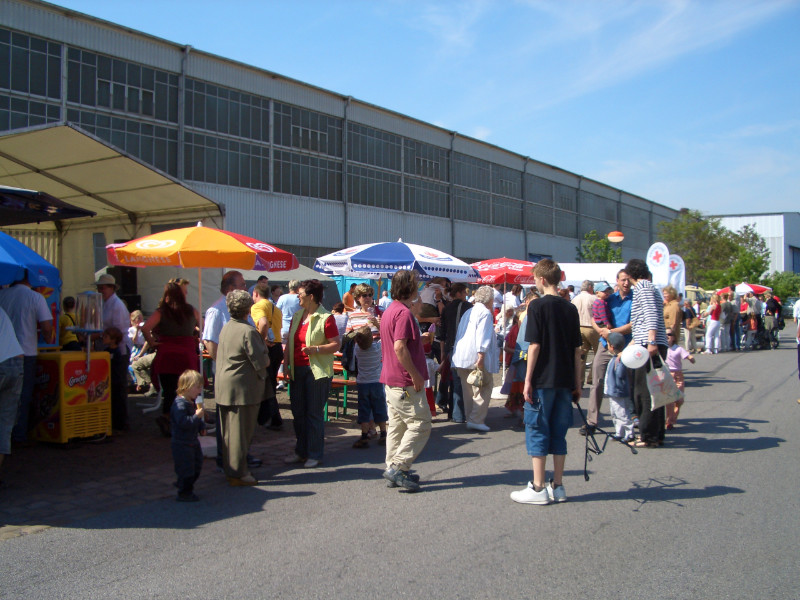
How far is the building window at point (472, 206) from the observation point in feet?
129

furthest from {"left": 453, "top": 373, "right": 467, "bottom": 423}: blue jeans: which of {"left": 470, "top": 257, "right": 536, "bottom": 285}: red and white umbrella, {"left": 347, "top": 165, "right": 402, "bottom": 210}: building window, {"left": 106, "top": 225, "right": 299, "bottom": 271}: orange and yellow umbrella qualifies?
{"left": 347, "top": 165, "right": 402, "bottom": 210}: building window

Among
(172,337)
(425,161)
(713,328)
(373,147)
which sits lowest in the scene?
(713,328)

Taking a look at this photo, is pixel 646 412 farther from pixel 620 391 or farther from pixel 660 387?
pixel 660 387

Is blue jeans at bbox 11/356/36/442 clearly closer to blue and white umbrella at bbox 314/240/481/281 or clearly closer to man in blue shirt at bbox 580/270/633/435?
blue and white umbrella at bbox 314/240/481/281

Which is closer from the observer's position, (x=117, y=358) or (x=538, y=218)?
(x=117, y=358)

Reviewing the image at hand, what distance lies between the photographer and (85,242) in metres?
13.6

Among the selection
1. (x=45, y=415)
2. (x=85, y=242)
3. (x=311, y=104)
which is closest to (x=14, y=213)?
(x=45, y=415)

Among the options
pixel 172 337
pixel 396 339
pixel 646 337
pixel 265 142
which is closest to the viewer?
pixel 396 339

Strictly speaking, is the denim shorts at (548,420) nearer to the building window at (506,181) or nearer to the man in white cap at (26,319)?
the man in white cap at (26,319)

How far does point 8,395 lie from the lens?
18.6 feet

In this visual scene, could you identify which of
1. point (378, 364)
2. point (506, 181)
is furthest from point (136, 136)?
point (506, 181)

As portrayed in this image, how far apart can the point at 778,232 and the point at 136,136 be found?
7490 centimetres

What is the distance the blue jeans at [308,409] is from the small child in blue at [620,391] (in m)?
3.29

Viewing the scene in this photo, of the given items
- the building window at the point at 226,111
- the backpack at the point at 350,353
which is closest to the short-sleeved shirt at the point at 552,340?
the backpack at the point at 350,353
